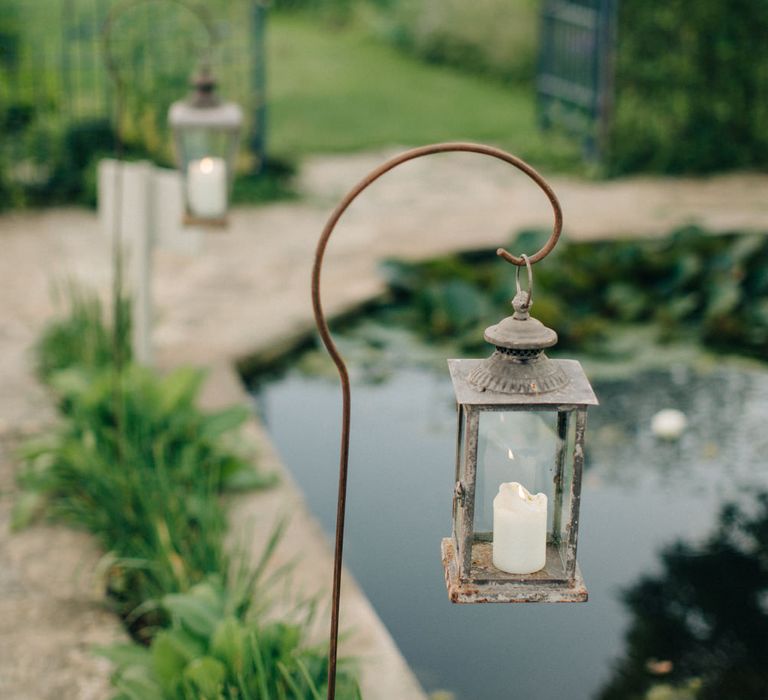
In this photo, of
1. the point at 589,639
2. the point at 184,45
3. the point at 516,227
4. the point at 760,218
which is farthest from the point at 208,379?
the point at 184,45

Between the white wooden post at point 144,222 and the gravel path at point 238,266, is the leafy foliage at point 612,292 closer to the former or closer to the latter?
the gravel path at point 238,266

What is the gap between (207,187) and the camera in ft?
14.0

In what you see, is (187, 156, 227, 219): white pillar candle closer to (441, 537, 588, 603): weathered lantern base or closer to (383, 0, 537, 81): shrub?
(441, 537, 588, 603): weathered lantern base

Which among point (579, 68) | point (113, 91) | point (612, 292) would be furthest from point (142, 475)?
point (579, 68)

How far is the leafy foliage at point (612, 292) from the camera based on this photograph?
5.67 m

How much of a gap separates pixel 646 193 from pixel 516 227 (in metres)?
1.36

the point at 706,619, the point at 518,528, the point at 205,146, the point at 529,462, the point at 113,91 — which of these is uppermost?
the point at 205,146

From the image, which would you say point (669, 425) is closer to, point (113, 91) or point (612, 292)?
point (612, 292)

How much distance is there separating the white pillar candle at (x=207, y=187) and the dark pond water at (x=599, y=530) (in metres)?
→ 1.11

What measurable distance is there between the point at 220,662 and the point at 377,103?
28.9 ft

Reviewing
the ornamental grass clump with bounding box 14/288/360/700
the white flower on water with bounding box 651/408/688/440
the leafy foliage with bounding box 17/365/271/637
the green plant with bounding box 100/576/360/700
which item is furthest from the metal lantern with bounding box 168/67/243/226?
the white flower on water with bounding box 651/408/688/440

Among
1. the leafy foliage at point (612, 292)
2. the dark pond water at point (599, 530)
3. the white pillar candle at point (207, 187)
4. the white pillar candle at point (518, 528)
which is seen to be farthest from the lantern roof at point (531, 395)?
the leafy foliage at point (612, 292)

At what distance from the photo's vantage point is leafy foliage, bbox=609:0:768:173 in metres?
8.45

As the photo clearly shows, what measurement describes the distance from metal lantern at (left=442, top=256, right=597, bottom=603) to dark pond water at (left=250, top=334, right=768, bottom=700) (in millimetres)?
1463
